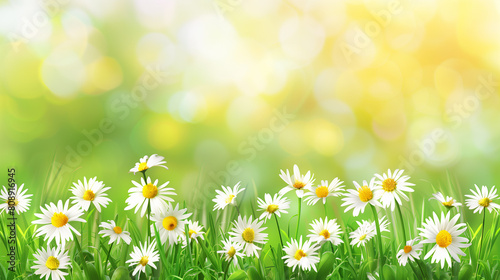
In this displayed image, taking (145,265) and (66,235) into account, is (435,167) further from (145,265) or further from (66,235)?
(66,235)

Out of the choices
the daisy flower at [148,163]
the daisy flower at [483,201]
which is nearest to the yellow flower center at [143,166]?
the daisy flower at [148,163]

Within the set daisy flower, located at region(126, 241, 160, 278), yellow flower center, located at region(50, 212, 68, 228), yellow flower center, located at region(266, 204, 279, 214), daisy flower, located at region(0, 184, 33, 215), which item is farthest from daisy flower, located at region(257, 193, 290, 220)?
daisy flower, located at region(0, 184, 33, 215)

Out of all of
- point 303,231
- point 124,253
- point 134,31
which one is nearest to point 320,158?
point 303,231

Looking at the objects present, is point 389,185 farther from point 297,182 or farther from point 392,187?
point 297,182

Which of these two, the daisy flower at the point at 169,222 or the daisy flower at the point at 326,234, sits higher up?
the daisy flower at the point at 169,222

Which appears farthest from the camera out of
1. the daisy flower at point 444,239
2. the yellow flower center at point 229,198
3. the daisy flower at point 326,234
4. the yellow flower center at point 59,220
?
the yellow flower center at point 229,198

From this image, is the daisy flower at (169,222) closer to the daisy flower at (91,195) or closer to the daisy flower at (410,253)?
the daisy flower at (91,195)
